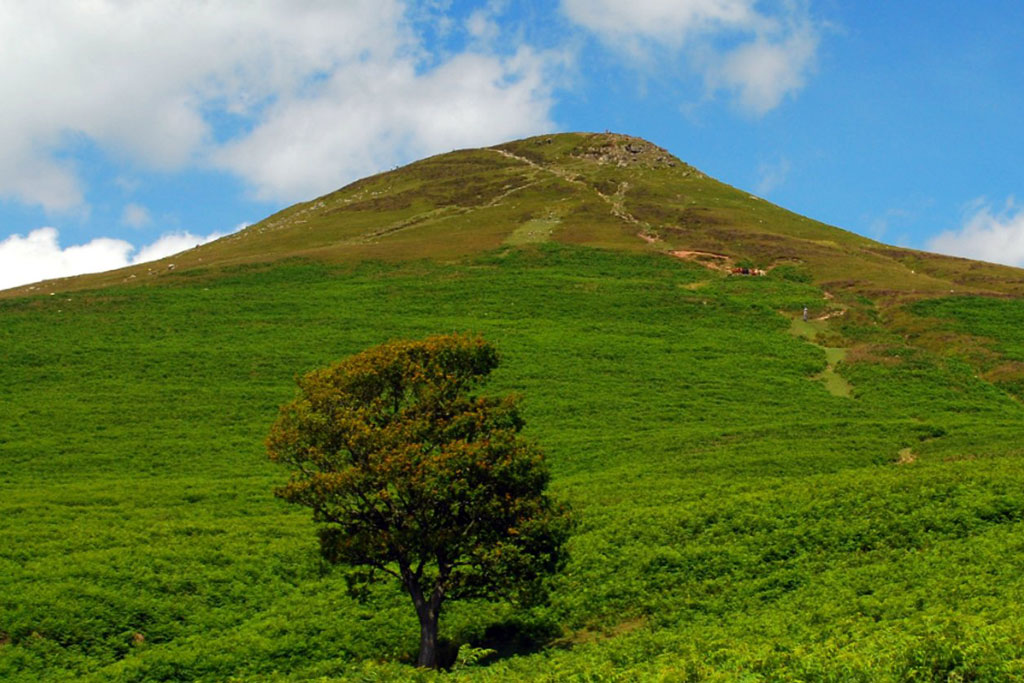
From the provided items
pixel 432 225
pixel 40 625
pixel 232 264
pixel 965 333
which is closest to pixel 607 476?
pixel 40 625

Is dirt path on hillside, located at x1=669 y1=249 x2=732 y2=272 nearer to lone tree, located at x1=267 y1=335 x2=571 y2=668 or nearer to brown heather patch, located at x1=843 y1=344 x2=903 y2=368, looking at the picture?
brown heather patch, located at x1=843 y1=344 x2=903 y2=368

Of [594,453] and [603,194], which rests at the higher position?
[603,194]

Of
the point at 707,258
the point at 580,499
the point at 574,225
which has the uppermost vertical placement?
the point at 574,225

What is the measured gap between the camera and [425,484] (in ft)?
69.5

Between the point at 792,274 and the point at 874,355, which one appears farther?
the point at 792,274

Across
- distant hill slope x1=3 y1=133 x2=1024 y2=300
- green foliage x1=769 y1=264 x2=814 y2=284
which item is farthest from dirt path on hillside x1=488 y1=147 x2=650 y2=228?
green foliage x1=769 y1=264 x2=814 y2=284

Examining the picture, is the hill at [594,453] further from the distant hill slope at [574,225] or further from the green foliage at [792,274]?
the distant hill slope at [574,225]

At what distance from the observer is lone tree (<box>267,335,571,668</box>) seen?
2166 centimetres

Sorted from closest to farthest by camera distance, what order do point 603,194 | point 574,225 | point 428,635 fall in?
point 428,635
point 574,225
point 603,194

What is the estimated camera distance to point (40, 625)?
2248 centimetres

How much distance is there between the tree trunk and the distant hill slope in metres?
56.2

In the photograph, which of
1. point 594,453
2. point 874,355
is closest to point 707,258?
point 874,355

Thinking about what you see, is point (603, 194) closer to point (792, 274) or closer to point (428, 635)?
point (792, 274)

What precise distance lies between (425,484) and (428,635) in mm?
4114
